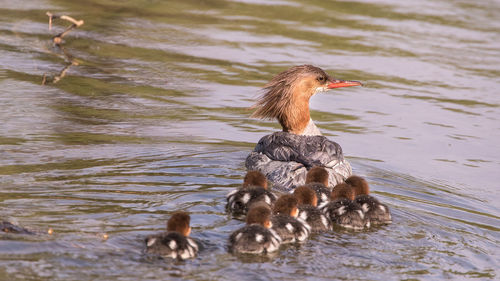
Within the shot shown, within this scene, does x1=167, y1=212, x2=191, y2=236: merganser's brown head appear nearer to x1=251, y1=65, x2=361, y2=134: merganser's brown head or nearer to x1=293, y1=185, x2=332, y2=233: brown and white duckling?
x1=293, y1=185, x2=332, y2=233: brown and white duckling

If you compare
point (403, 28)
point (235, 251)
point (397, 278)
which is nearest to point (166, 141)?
point (235, 251)

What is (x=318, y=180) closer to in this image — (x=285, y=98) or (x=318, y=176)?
(x=318, y=176)

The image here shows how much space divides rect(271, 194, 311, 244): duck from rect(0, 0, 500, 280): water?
147 mm

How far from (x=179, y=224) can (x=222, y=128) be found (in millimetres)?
3969

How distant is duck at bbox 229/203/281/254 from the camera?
18.7ft

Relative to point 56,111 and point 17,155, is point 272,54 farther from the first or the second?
point 17,155

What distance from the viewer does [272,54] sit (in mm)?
12906

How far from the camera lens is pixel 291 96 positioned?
8.45m

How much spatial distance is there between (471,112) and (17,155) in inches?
231

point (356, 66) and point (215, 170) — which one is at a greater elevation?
point (356, 66)

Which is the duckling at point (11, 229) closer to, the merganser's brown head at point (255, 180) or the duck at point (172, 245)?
the duck at point (172, 245)

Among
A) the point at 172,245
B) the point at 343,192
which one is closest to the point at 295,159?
the point at 343,192

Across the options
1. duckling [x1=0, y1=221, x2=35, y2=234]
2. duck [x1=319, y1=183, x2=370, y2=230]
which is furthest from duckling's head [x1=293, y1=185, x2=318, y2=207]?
duckling [x1=0, y1=221, x2=35, y2=234]

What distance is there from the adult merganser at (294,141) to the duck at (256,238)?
1673mm
